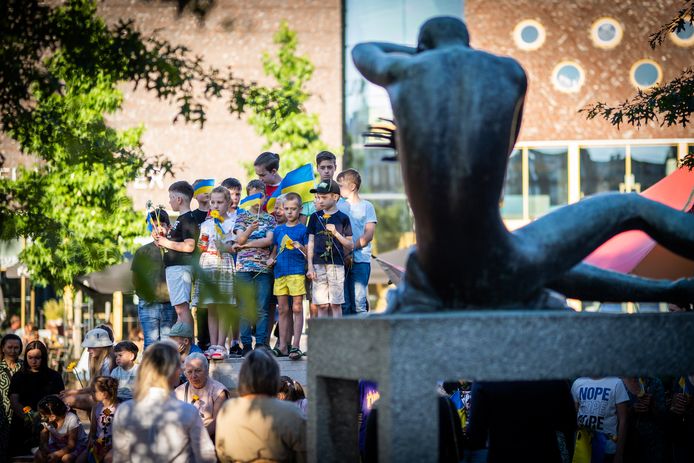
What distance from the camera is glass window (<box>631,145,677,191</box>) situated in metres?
27.7

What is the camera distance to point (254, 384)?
5.82m

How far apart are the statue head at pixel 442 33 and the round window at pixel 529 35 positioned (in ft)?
79.7

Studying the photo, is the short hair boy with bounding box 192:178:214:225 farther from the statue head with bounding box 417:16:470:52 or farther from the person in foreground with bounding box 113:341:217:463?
the statue head with bounding box 417:16:470:52

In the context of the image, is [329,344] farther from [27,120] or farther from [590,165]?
[590,165]

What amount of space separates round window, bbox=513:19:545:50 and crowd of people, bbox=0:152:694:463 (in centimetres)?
1897

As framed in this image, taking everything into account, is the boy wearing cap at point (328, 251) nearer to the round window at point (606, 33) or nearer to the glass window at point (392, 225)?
the round window at point (606, 33)

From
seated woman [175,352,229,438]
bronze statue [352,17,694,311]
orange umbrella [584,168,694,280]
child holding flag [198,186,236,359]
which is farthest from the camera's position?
orange umbrella [584,168,694,280]

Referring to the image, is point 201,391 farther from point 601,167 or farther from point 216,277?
point 601,167

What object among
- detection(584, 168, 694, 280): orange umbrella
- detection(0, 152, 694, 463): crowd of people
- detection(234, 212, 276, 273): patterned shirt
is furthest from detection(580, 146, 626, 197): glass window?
detection(234, 212, 276, 273): patterned shirt

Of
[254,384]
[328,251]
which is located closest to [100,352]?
[328,251]

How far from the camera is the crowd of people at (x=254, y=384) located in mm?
4018

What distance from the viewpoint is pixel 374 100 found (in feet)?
111

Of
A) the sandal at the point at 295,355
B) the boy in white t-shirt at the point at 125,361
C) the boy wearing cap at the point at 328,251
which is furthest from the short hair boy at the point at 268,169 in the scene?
the boy in white t-shirt at the point at 125,361

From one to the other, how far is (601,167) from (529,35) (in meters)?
4.30
